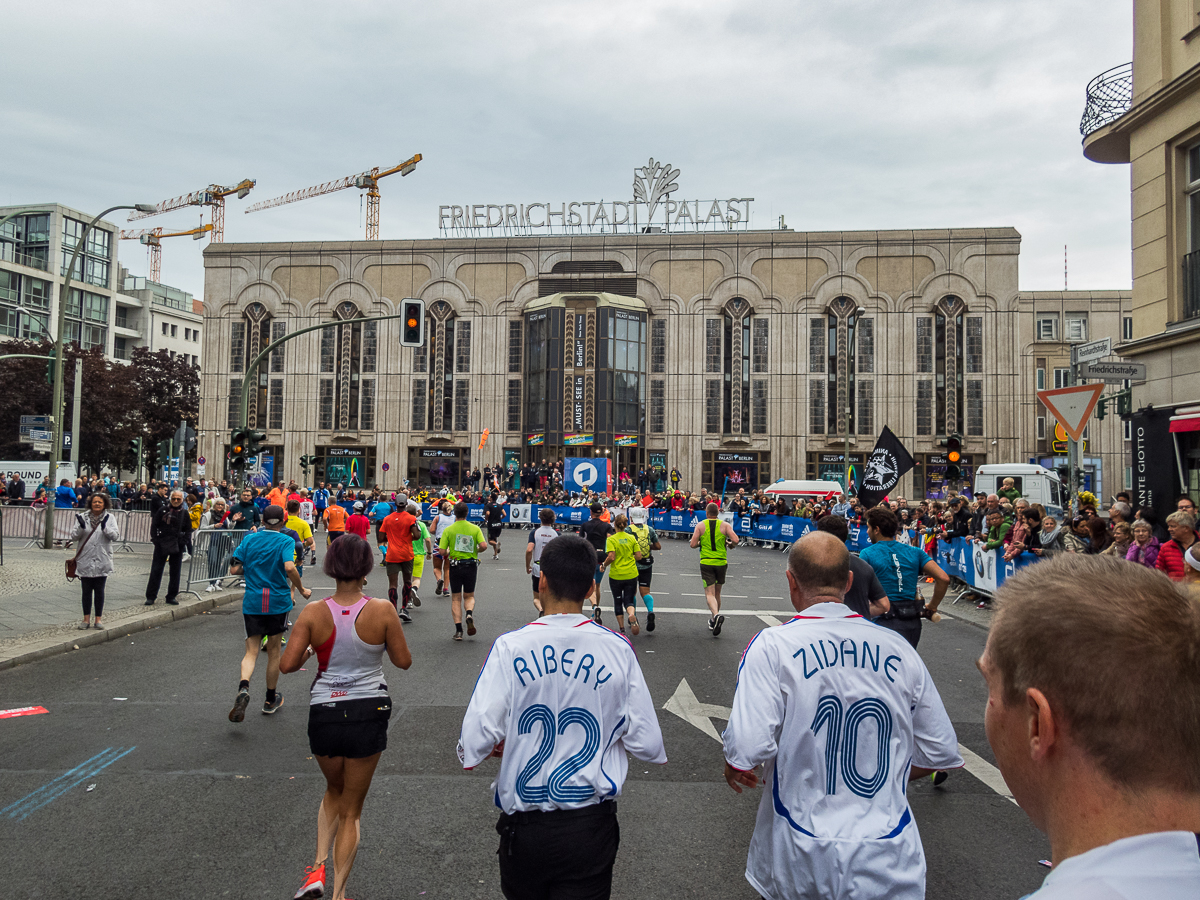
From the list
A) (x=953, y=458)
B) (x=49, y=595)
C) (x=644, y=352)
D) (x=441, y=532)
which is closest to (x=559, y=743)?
(x=441, y=532)

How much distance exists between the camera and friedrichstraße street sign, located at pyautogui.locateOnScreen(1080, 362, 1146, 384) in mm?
10408

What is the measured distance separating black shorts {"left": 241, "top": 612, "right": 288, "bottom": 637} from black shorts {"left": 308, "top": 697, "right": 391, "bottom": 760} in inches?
141

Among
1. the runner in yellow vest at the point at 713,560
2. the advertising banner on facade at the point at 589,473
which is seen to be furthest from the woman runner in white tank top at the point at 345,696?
the advertising banner on facade at the point at 589,473

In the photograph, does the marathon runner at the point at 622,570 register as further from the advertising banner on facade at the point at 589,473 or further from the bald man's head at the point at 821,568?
the advertising banner on facade at the point at 589,473

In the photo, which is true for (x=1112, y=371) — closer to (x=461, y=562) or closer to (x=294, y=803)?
(x=461, y=562)

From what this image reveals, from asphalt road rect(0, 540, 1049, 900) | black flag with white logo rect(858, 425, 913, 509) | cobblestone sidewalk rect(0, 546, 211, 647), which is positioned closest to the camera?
asphalt road rect(0, 540, 1049, 900)

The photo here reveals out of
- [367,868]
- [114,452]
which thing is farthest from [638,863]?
[114,452]

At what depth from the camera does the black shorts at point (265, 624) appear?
24.9ft

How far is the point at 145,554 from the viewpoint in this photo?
854 inches

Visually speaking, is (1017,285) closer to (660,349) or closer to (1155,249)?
(660,349)

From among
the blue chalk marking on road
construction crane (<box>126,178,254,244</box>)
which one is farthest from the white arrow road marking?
construction crane (<box>126,178,254,244</box>)

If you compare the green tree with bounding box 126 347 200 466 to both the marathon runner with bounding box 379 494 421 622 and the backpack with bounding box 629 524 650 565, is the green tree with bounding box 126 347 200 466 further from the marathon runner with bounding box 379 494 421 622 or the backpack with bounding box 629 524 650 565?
the backpack with bounding box 629 524 650 565

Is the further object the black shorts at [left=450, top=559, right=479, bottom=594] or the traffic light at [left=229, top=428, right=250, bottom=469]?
the traffic light at [left=229, top=428, right=250, bottom=469]

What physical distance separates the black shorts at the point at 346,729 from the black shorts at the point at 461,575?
6.60 m
